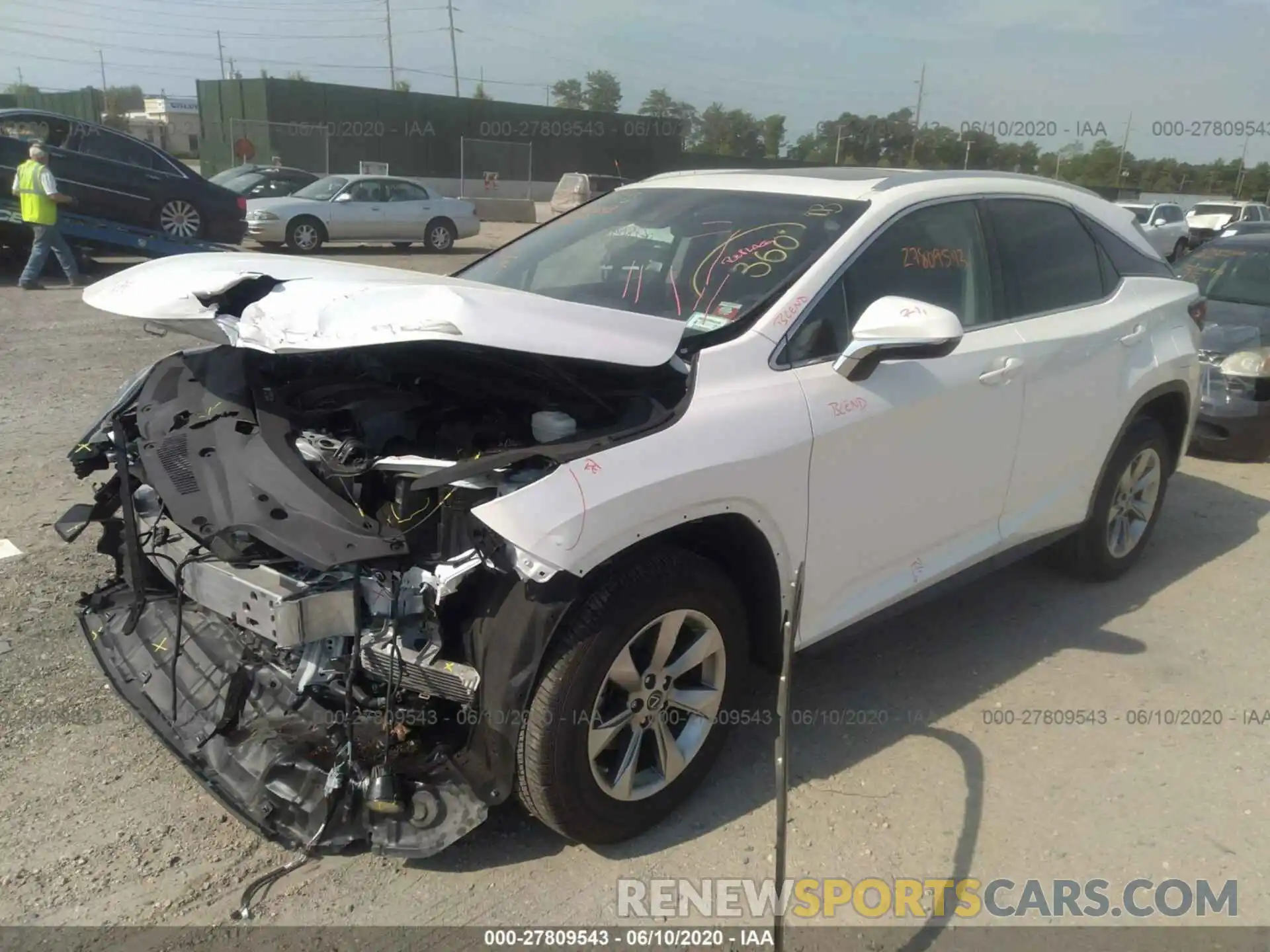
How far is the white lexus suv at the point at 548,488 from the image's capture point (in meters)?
2.60

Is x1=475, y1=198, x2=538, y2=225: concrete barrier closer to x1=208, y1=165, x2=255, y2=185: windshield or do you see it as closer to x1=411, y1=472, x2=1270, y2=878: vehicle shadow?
x1=208, y1=165, x2=255, y2=185: windshield

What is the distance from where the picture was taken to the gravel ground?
9.00 ft

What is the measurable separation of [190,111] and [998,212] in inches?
2353

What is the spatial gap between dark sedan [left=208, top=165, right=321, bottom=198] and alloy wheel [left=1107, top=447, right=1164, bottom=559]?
16668 mm

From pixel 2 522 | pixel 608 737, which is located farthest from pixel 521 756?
pixel 2 522

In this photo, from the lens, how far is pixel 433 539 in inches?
104

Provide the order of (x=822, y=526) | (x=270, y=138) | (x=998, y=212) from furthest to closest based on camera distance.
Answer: (x=270, y=138) < (x=998, y=212) < (x=822, y=526)

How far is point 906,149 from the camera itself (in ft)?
146

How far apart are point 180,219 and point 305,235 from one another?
3655 millimetres

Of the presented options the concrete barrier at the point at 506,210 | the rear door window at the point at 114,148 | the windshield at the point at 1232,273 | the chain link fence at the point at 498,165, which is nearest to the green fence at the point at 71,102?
the chain link fence at the point at 498,165

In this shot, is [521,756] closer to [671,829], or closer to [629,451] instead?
[671,829]

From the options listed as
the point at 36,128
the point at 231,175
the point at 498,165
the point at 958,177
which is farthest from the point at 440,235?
the point at 498,165

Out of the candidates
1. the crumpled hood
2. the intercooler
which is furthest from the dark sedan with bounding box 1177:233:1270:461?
the crumpled hood

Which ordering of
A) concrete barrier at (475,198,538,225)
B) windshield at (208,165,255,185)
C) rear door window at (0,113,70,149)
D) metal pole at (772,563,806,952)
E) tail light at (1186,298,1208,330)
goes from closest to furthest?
metal pole at (772,563,806,952) → tail light at (1186,298,1208,330) → rear door window at (0,113,70,149) → windshield at (208,165,255,185) → concrete barrier at (475,198,538,225)
